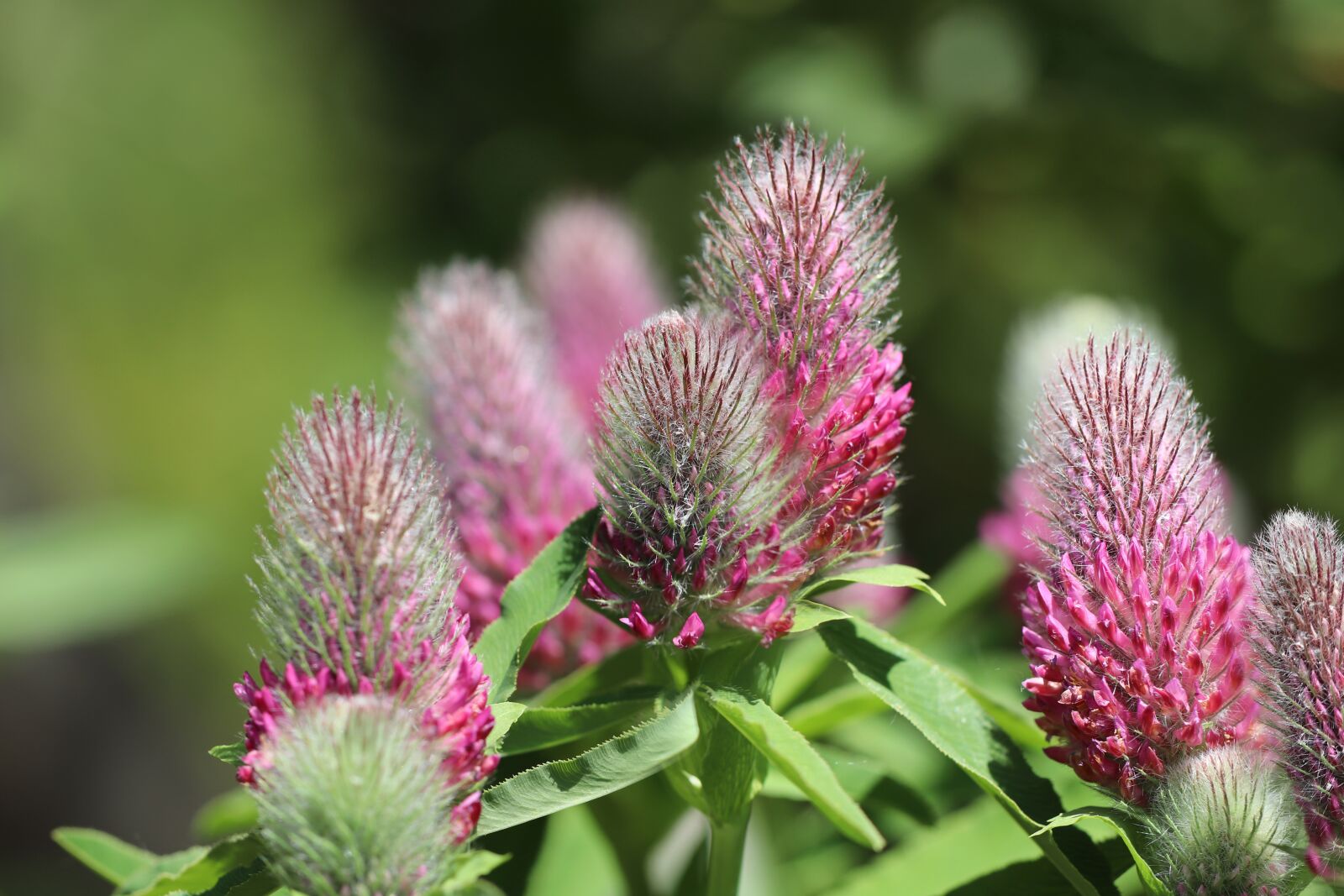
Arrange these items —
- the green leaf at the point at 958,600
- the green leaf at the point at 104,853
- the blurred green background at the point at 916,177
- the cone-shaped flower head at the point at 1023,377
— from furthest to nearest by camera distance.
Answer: the blurred green background at the point at 916,177 → the cone-shaped flower head at the point at 1023,377 → the green leaf at the point at 958,600 → the green leaf at the point at 104,853

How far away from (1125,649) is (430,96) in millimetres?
2991

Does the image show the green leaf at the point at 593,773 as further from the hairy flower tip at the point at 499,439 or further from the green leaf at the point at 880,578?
the hairy flower tip at the point at 499,439

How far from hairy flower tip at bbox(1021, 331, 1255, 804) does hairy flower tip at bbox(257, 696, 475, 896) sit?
0.45m

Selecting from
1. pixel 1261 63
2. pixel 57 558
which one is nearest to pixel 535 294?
pixel 57 558

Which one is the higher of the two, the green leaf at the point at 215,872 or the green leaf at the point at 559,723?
the green leaf at the point at 559,723

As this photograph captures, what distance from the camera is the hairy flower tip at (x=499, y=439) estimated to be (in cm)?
133

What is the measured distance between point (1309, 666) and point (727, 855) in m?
0.46

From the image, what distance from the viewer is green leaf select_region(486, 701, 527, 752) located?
91cm

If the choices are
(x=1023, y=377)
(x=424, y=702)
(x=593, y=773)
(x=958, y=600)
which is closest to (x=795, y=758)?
(x=593, y=773)

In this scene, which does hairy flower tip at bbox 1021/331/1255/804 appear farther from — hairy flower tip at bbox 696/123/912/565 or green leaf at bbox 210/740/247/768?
green leaf at bbox 210/740/247/768

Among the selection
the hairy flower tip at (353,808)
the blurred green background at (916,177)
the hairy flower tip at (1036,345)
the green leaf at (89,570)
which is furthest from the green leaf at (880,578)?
the green leaf at (89,570)

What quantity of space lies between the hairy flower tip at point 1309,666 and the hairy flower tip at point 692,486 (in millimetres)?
342

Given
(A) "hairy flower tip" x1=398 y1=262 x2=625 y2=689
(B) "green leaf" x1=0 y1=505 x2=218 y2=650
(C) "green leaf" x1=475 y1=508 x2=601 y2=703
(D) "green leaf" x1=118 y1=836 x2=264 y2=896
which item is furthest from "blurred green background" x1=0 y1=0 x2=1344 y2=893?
(C) "green leaf" x1=475 y1=508 x2=601 y2=703

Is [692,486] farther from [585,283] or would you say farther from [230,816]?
[585,283]
